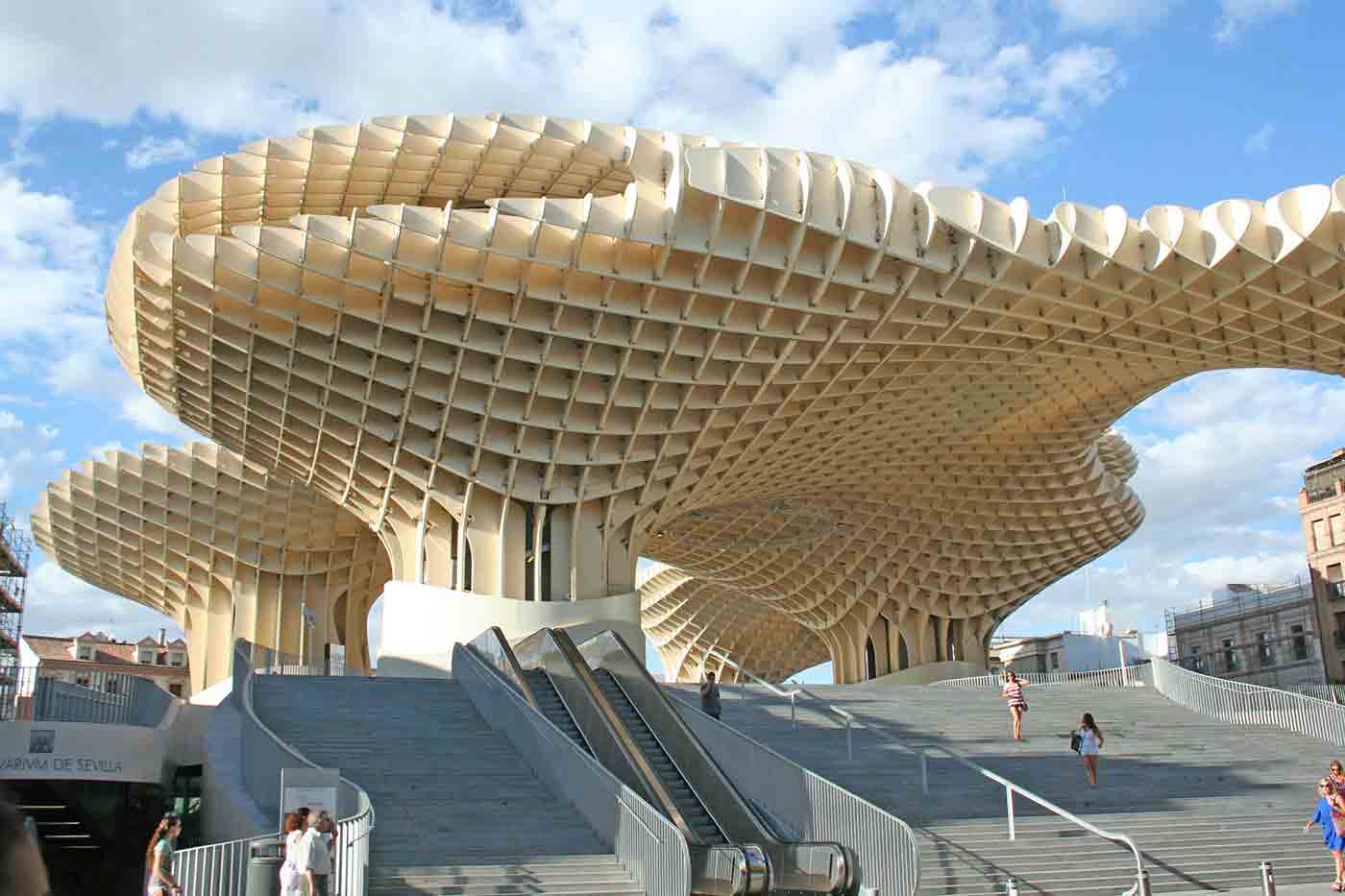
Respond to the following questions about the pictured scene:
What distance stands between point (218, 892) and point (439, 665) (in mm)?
20852

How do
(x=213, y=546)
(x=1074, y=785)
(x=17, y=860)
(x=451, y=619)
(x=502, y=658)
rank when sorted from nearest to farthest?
(x=17, y=860) < (x=1074, y=785) < (x=502, y=658) < (x=451, y=619) < (x=213, y=546)

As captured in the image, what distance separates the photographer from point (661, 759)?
18.7 m

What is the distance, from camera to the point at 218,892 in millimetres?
12133

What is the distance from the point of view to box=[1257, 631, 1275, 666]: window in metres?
66.4

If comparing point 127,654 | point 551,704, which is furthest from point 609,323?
point 127,654

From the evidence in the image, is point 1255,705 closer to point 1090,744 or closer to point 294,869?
point 1090,744

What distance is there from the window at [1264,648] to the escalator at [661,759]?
54237mm

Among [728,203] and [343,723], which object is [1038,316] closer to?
[728,203]

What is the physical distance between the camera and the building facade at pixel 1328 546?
196ft

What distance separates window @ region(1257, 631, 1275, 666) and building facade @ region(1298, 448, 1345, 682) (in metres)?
5.23

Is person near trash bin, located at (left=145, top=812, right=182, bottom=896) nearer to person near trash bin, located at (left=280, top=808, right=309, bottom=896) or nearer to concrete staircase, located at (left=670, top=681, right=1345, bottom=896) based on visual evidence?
person near trash bin, located at (left=280, top=808, right=309, bottom=896)

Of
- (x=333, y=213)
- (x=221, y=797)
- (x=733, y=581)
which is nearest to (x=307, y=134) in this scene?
(x=333, y=213)

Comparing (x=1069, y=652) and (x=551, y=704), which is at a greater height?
(x=1069, y=652)

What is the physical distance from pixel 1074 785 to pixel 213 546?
3448cm
